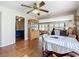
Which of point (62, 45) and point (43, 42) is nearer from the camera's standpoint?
point (62, 45)

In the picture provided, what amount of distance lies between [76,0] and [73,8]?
9cm

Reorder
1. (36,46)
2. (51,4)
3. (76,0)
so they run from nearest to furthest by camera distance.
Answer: (76,0), (51,4), (36,46)

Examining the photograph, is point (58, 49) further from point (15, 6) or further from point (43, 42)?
point (15, 6)

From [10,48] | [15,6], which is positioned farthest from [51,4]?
[10,48]

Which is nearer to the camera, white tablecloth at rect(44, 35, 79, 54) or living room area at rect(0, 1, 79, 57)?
living room area at rect(0, 1, 79, 57)

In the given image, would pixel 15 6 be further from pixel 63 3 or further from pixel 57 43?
pixel 57 43

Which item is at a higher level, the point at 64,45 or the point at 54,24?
the point at 54,24

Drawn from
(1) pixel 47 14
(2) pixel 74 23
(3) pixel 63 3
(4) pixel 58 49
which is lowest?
(4) pixel 58 49

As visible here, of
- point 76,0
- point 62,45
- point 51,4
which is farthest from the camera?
point 62,45

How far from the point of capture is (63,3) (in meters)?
0.96

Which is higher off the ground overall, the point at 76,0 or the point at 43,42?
the point at 76,0

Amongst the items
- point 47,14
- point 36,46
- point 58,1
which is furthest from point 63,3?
point 36,46

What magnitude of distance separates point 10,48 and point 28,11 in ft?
1.96

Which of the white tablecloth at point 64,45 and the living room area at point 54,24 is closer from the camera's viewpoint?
the living room area at point 54,24
